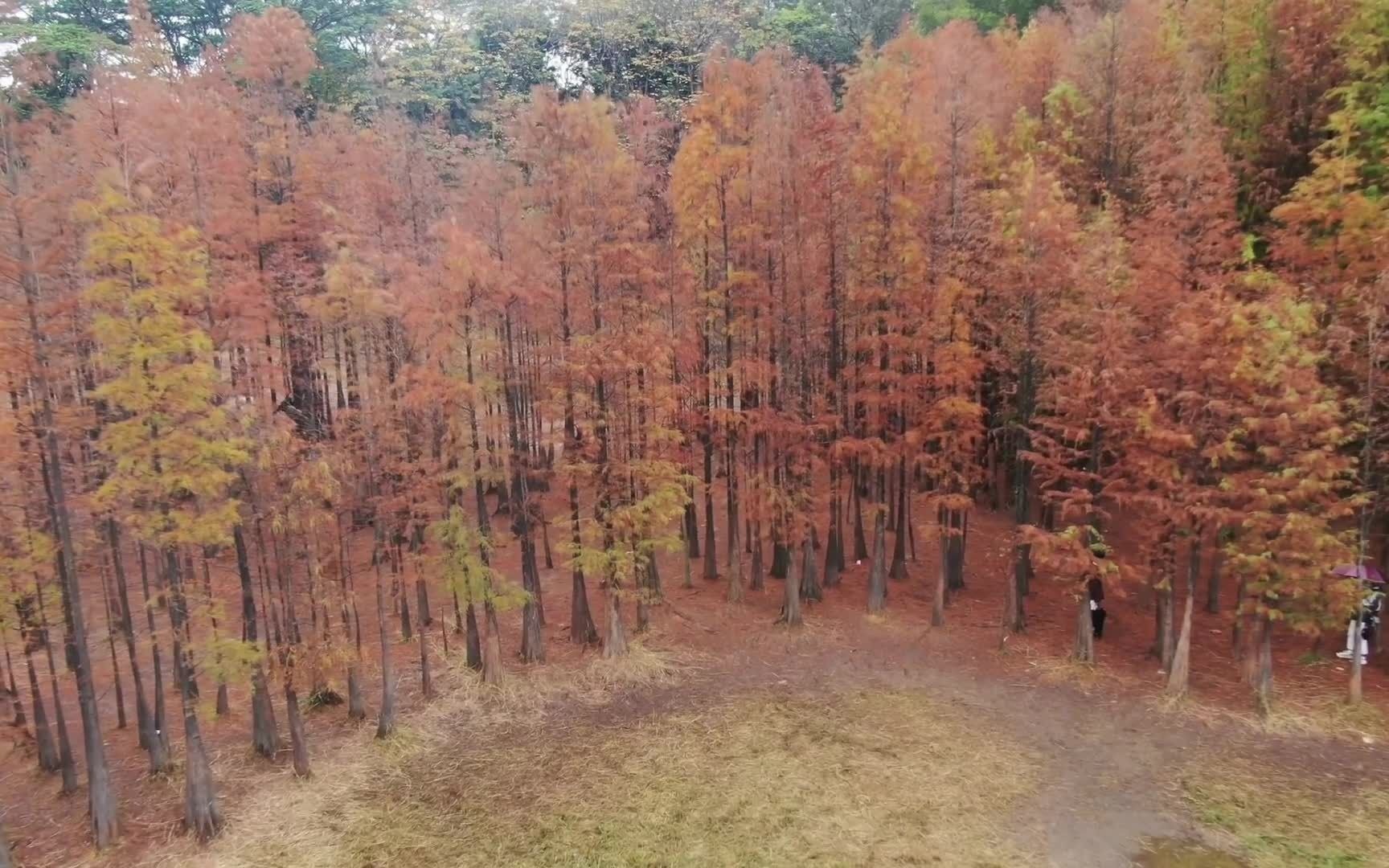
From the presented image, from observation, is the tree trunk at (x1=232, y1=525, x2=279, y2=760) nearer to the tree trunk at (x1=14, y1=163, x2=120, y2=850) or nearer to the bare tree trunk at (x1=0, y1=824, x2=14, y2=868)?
the tree trunk at (x1=14, y1=163, x2=120, y2=850)

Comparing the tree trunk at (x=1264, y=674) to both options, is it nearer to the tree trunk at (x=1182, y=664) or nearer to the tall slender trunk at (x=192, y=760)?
the tree trunk at (x=1182, y=664)

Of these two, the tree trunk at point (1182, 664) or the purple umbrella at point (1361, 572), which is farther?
the tree trunk at point (1182, 664)

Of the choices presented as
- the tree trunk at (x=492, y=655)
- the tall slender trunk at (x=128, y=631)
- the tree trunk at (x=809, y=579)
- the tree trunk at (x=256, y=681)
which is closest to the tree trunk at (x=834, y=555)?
the tree trunk at (x=809, y=579)

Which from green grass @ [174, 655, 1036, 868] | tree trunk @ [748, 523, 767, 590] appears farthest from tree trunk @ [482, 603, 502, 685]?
tree trunk @ [748, 523, 767, 590]

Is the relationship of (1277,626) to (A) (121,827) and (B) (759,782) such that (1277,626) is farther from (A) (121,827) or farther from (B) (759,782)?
(A) (121,827)

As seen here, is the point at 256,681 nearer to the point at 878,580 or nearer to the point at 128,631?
the point at 128,631

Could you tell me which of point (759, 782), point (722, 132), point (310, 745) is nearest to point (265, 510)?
point (310, 745)
